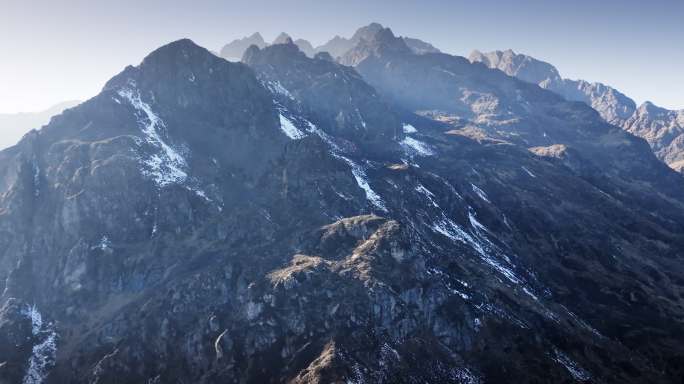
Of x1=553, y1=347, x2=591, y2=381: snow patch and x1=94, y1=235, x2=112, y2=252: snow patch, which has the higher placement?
x1=94, y1=235, x2=112, y2=252: snow patch

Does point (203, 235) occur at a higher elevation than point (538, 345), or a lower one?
higher

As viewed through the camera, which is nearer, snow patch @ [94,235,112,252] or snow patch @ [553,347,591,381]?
snow patch @ [553,347,591,381]

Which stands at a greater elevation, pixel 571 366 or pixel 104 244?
pixel 104 244

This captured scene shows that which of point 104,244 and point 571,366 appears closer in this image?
point 571,366

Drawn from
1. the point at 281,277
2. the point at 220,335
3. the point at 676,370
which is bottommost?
the point at 676,370

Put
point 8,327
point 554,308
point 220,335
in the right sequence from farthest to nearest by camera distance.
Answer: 1. point 554,308
2. point 8,327
3. point 220,335

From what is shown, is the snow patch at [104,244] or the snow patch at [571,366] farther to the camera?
the snow patch at [104,244]

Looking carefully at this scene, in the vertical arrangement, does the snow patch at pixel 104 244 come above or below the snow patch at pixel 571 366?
above

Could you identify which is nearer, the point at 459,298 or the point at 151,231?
the point at 459,298

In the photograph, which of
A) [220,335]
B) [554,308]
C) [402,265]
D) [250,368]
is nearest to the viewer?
[250,368]

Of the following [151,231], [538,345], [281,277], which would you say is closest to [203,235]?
[151,231]

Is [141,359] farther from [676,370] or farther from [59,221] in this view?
[676,370]
